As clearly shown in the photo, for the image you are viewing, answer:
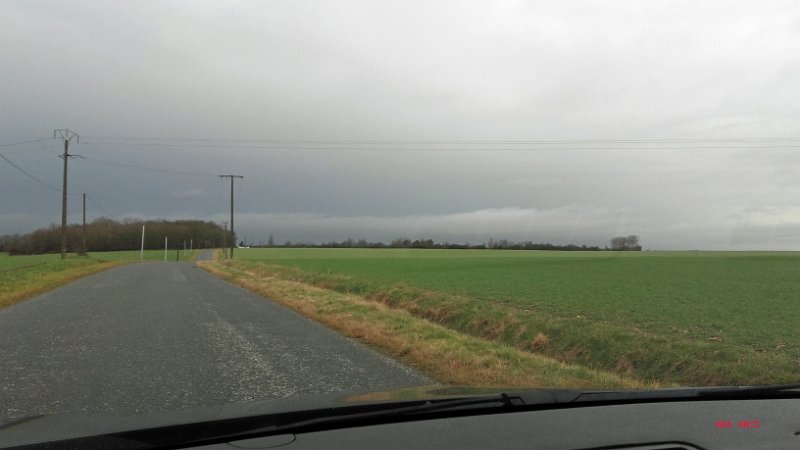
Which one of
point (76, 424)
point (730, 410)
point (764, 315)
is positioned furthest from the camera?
point (764, 315)

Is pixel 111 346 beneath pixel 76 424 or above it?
beneath

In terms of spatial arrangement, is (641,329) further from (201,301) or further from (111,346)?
(201,301)

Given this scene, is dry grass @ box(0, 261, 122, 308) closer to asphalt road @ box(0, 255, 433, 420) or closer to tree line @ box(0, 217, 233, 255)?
asphalt road @ box(0, 255, 433, 420)

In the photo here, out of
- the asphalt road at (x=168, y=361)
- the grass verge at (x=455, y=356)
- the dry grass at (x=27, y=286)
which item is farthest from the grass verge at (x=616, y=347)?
the dry grass at (x=27, y=286)

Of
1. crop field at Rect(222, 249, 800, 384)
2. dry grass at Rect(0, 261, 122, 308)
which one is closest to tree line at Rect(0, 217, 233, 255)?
dry grass at Rect(0, 261, 122, 308)

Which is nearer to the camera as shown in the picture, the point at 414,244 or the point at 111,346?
the point at 111,346

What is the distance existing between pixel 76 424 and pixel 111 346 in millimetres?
7454

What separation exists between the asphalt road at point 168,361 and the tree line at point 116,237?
318ft

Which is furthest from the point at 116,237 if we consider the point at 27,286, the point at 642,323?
the point at 642,323

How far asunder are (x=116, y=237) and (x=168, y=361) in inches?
4964

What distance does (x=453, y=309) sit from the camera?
54.7ft

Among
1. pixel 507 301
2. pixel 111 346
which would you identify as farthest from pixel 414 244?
pixel 111 346

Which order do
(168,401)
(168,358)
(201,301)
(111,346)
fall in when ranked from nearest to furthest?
(168,401), (168,358), (111,346), (201,301)

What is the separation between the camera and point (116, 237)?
121938 millimetres
